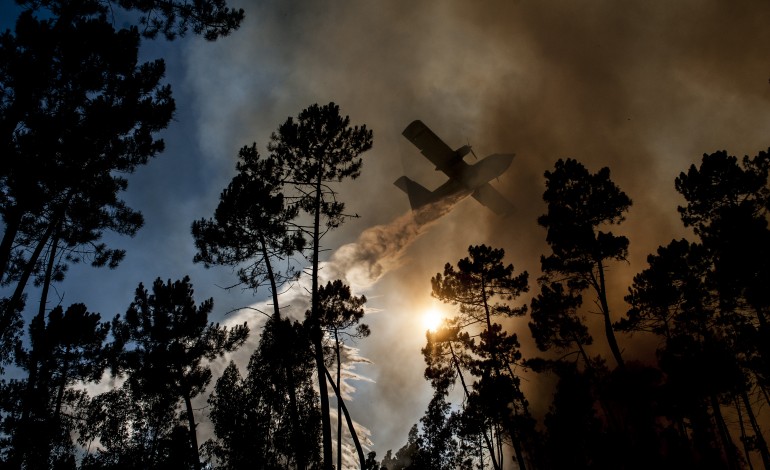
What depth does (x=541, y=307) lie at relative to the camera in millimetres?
19906

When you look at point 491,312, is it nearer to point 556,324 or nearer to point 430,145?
point 556,324

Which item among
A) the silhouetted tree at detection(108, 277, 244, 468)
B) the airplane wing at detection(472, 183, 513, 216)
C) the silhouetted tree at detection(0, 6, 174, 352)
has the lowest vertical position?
the silhouetted tree at detection(108, 277, 244, 468)

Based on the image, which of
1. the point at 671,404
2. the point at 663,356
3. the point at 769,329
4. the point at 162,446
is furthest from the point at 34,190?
the point at 671,404

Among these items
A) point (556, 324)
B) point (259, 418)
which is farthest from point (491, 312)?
point (259, 418)

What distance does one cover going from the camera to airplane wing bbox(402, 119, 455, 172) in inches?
1065

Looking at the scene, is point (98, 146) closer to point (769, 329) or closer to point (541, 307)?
point (541, 307)

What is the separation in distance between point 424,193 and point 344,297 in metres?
20.4

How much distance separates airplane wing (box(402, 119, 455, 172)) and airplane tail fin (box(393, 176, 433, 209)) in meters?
5.58

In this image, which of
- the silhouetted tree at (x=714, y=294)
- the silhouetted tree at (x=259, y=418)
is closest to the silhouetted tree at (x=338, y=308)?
the silhouetted tree at (x=259, y=418)

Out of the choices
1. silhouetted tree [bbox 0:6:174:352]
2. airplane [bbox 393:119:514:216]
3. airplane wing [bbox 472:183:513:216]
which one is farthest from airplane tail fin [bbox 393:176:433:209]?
silhouetted tree [bbox 0:6:174:352]

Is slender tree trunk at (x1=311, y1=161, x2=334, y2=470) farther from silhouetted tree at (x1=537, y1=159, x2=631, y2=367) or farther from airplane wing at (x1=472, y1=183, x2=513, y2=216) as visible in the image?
airplane wing at (x1=472, y1=183, x2=513, y2=216)

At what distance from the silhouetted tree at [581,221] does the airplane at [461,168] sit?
12744 mm

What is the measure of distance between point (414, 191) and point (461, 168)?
761 centimetres

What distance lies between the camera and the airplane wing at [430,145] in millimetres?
27047
